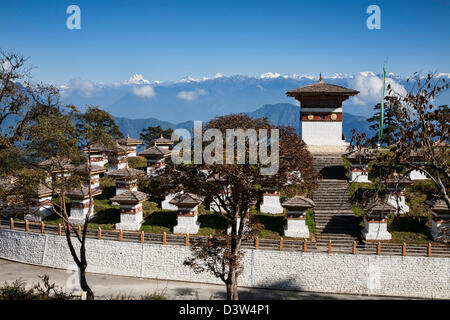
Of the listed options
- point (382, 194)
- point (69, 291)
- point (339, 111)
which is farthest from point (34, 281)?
point (339, 111)

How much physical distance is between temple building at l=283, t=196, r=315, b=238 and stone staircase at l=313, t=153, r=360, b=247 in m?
0.96

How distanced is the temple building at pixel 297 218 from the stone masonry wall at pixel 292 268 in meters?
1.45

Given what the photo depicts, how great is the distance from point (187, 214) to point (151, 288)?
4.26m

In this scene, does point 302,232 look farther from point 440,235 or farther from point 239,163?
point 239,163

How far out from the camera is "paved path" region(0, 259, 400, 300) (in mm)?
16234

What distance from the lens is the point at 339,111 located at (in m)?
28.5

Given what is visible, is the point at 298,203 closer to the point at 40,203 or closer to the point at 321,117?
the point at 321,117

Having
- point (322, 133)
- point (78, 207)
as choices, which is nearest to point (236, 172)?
point (78, 207)

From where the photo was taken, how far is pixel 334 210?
20.3 m

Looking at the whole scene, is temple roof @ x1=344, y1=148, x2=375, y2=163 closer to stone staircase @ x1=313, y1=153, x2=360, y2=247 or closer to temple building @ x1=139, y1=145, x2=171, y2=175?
stone staircase @ x1=313, y1=153, x2=360, y2=247

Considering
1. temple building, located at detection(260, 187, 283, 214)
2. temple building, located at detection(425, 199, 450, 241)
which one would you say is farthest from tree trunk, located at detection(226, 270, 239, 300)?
temple building, located at detection(425, 199, 450, 241)

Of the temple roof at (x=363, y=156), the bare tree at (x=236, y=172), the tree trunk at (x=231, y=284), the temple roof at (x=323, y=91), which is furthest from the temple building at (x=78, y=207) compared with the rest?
the temple roof at (x=323, y=91)

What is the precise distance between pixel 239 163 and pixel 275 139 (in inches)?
70.0

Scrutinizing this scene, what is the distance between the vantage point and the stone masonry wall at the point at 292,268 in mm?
16250
